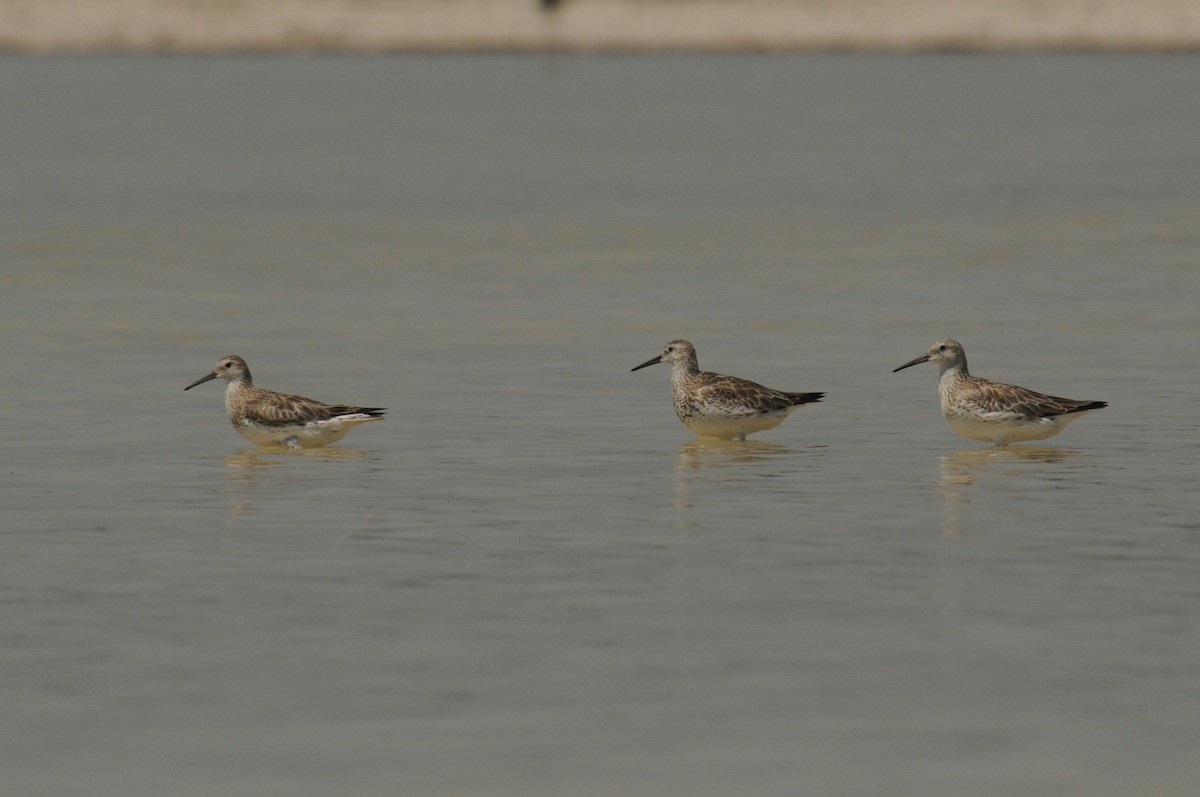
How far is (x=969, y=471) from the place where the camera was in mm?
17625

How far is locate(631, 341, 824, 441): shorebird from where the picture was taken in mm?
19172

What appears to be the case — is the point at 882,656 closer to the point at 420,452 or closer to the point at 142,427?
the point at 420,452

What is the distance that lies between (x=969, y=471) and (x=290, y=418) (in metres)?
5.33

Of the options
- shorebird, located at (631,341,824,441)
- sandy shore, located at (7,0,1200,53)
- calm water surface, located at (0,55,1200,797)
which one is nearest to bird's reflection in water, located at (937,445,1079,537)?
calm water surface, located at (0,55,1200,797)

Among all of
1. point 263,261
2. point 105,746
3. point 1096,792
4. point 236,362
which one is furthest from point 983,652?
point 263,261

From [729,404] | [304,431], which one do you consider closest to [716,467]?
[729,404]

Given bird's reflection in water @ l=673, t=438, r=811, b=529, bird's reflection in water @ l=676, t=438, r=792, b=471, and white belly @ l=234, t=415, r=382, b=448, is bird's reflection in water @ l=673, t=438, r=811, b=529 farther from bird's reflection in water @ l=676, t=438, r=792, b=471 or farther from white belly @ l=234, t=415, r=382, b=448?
white belly @ l=234, t=415, r=382, b=448

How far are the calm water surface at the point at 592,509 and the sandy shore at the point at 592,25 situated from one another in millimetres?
70550

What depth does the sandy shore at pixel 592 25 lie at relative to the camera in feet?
371

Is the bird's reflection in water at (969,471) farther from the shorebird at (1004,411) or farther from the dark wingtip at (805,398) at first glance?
the dark wingtip at (805,398)

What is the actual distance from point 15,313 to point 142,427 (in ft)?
29.9

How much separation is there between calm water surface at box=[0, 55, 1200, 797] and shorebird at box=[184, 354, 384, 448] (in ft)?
0.72

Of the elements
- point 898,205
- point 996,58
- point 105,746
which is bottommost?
point 105,746

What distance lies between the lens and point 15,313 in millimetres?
28531
